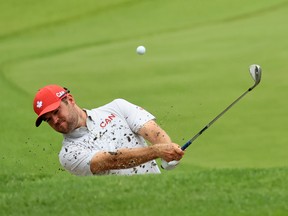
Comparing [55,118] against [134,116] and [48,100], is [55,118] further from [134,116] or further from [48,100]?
[134,116]

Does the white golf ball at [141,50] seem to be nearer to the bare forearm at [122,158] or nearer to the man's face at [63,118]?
the man's face at [63,118]

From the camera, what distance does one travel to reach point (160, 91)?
10.9 meters

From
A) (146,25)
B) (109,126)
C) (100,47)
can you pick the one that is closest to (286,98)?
(109,126)

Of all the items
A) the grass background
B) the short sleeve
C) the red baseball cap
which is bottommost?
the grass background

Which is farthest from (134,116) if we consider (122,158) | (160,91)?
(160,91)

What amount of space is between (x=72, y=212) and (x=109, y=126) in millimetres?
1511

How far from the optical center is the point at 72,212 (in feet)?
17.2

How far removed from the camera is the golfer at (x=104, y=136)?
20.7ft

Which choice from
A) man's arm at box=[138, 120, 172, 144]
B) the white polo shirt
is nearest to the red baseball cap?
the white polo shirt

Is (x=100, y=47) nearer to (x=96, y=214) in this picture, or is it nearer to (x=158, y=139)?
(x=158, y=139)

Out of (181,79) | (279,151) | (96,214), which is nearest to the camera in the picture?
(96,214)

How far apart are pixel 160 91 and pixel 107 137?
4.26 meters

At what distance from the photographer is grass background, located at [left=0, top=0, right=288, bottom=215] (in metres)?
5.37

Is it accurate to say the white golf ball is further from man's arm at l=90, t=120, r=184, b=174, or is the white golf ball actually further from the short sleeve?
man's arm at l=90, t=120, r=184, b=174
